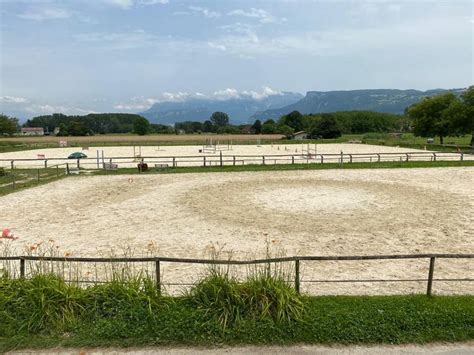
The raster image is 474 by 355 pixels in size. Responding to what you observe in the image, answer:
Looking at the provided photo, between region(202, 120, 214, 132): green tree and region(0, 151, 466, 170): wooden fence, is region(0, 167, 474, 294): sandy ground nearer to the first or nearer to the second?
region(0, 151, 466, 170): wooden fence

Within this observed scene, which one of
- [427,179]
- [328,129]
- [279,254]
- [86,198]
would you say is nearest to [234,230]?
[279,254]

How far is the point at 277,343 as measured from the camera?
16.8 ft

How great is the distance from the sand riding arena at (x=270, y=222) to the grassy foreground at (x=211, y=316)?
1310 mm

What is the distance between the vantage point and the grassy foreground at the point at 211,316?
17.0ft

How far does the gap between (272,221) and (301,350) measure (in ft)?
25.5

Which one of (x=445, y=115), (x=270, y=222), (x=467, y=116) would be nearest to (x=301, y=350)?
(x=270, y=222)

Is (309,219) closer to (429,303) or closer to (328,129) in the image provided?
(429,303)

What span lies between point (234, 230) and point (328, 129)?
92892 mm

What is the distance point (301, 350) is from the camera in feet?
16.3

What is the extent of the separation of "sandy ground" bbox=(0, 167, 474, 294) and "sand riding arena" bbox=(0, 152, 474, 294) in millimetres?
37

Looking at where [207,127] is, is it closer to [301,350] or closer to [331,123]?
[331,123]

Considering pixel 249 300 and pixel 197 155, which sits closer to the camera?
pixel 249 300

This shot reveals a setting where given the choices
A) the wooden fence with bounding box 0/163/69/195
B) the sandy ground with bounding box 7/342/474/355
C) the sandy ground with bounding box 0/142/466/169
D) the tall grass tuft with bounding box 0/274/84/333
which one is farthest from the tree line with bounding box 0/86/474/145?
the tall grass tuft with bounding box 0/274/84/333

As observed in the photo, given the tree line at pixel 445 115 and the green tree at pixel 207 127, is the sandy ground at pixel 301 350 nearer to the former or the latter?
the tree line at pixel 445 115
